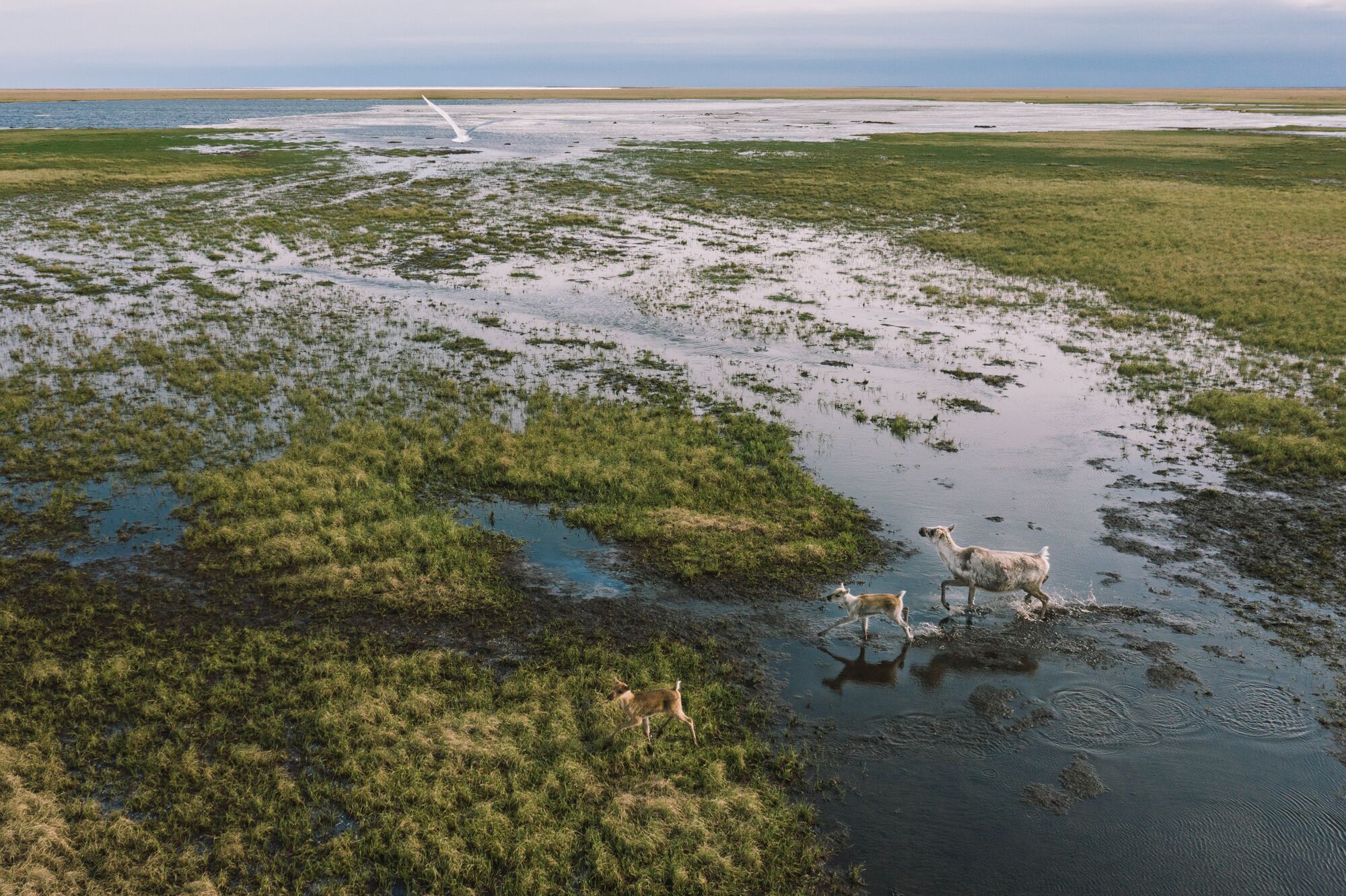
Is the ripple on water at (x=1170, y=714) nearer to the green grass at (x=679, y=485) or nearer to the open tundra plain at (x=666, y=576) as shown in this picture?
the open tundra plain at (x=666, y=576)

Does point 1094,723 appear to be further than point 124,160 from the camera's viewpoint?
No

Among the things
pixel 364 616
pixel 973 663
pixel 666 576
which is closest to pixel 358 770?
pixel 364 616

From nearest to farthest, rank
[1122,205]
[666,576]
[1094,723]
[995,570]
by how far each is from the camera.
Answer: [1094,723]
[995,570]
[666,576]
[1122,205]

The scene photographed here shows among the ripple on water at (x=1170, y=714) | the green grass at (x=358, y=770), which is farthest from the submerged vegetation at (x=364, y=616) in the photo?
the ripple on water at (x=1170, y=714)

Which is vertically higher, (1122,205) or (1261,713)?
(1122,205)

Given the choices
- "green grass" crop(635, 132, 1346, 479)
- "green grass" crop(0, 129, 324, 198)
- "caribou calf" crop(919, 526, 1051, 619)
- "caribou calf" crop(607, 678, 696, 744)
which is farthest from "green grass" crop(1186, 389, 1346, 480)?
"green grass" crop(0, 129, 324, 198)

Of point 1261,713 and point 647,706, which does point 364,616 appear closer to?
point 647,706
